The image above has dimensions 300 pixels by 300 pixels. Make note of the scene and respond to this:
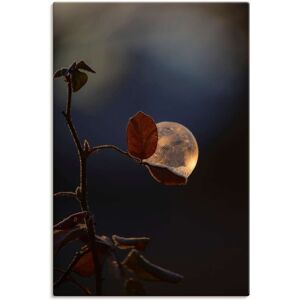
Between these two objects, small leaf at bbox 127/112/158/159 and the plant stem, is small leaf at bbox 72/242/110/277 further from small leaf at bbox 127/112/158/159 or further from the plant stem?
small leaf at bbox 127/112/158/159

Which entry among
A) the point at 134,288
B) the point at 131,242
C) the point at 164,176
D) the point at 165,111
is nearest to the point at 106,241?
the point at 131,242

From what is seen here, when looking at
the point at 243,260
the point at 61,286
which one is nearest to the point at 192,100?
the point at 243,260

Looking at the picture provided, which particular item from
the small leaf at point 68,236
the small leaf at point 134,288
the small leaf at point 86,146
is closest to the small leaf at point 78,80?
the small leaf at point 86,146

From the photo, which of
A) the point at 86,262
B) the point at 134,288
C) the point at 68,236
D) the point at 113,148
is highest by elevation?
the point at 113,148

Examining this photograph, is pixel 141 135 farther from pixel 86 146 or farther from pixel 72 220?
pixel 72 220
